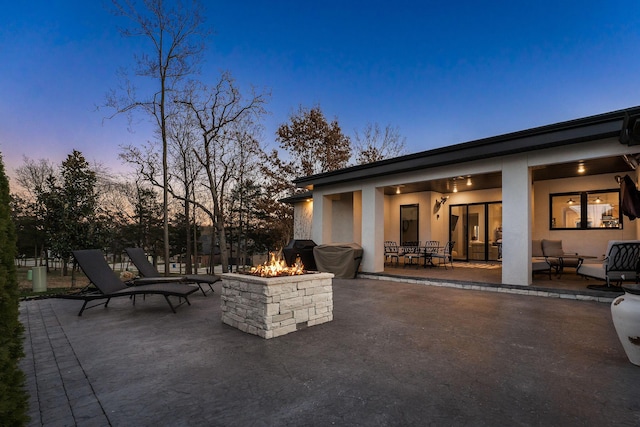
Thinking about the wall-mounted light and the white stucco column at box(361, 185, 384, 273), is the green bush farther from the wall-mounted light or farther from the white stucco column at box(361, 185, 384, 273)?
the wall-mounted light

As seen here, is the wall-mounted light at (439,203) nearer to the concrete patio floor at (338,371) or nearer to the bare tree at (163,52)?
the concrete patio floor at (338,371)

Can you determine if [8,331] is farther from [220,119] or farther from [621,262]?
[220,119]

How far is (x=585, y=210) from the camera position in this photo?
9.25m

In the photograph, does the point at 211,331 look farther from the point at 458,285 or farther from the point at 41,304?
the point at 458,285

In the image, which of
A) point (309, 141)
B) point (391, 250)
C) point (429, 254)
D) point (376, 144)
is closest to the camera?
point (429, 254)

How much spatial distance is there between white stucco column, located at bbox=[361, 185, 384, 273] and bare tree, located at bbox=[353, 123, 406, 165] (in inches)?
460

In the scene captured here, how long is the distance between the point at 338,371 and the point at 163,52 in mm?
11763

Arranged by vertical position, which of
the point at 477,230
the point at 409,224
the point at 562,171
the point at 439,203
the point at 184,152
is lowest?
the point at 477,230

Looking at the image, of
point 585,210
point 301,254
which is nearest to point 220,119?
point 301,254

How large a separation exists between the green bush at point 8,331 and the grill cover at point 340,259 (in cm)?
773

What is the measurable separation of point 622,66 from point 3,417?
1602cm

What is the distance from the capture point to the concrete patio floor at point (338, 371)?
199 cm

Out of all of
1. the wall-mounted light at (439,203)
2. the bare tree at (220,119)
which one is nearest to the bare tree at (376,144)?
the wall-mounted light at (439,203)

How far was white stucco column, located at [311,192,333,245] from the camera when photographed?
1062 centimetres
